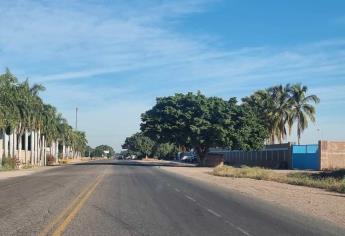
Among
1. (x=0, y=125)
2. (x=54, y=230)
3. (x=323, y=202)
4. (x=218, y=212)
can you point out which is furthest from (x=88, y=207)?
(x=0, y=125)

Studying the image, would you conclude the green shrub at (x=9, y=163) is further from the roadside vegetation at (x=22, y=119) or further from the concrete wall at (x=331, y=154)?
the concrete wall at (x=331, y=154)

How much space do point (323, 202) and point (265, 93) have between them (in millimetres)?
72803

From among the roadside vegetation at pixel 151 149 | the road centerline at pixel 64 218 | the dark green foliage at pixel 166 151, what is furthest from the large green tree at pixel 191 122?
the roadside vegetation at pixel 151 149

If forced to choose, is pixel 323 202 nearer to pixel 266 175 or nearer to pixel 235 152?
pixel 266 175

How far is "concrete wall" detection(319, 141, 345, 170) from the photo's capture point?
68.9 meters

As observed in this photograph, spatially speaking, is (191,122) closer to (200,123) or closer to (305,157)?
(200,123)

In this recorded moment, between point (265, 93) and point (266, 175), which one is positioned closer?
point (266, 175)

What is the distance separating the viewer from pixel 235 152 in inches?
4045

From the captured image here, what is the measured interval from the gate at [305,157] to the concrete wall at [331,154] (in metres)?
0.69

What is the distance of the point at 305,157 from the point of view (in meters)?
73.0

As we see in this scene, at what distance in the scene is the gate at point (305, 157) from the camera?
70500 millimetres

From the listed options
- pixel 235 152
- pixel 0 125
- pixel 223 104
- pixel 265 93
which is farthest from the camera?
pixel 235 152

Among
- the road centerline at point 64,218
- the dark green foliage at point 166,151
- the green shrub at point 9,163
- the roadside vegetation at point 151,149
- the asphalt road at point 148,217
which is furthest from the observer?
the roadside vegetation at point 151,149

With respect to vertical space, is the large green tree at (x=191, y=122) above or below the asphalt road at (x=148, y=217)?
above
